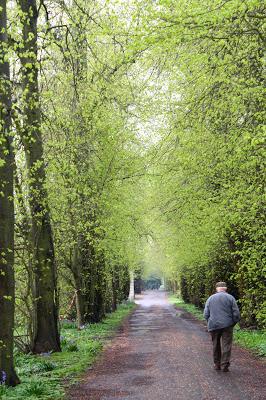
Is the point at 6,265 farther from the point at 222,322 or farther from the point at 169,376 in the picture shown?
the point at 222,322

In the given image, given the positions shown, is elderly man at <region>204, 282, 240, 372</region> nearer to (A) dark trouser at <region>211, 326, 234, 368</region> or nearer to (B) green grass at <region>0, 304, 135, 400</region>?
(A) dark trouser at <region>211, 326, 234, 368</region>

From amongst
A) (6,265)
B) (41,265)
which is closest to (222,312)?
(6,265)

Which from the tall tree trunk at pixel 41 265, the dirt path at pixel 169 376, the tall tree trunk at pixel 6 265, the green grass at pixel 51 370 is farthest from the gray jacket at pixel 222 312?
the tall tree trunk at pixel 41 265

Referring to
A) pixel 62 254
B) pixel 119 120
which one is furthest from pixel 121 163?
pixel 62 254

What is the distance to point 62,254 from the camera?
62.4 ft

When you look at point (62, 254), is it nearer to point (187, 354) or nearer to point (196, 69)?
point (187, 354)

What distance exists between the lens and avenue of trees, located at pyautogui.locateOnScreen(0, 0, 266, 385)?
902 centimetres

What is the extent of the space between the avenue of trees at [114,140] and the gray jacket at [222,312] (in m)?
2.47

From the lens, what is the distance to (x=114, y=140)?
20.9 metres

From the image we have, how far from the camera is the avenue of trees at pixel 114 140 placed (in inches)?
355

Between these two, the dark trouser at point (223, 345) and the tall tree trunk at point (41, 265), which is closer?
the dark trouser at point (223, 345)

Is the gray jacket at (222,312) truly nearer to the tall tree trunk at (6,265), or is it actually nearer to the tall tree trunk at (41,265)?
the tall tree trunk at (6,265)

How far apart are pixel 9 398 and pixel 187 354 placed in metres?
6.47

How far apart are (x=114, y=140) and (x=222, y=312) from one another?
1166 cm
